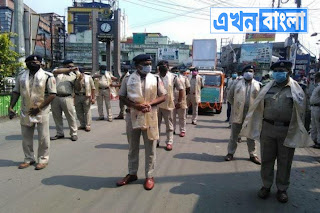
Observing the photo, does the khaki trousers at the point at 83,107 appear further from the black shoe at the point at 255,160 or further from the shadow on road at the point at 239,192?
the black shoe at the point at 255,160

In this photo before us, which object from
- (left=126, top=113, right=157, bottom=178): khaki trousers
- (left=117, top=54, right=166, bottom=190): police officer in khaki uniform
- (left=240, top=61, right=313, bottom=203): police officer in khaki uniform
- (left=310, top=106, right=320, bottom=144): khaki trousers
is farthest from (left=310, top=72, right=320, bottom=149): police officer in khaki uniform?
(left=126, top=113, right=157, bottom=178): khaki trousers

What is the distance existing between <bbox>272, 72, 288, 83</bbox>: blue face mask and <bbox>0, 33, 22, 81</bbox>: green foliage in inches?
373

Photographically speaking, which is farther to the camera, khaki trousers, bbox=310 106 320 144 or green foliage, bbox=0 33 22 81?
green foliage, bbox=0 33 22 81

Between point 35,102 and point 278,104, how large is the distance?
3927 mm

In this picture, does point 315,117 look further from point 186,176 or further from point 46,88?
point 46,88

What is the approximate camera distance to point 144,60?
4191 mm

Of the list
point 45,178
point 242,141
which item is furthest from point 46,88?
point 242,141

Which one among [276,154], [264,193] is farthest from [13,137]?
[276,154]

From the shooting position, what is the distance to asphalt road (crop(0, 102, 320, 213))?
12.3 ft

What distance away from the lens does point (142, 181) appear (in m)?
4.57

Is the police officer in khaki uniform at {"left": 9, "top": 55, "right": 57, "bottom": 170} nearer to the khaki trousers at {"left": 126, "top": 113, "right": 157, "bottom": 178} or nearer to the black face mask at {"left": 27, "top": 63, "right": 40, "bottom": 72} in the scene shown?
the black face mask at {"left": 27, "top": 63, "right": 40, "bottom": 72}

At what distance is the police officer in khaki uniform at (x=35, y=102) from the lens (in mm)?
4996

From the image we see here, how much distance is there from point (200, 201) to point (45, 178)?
2511 mm

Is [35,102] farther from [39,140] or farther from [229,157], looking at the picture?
[229,157]
